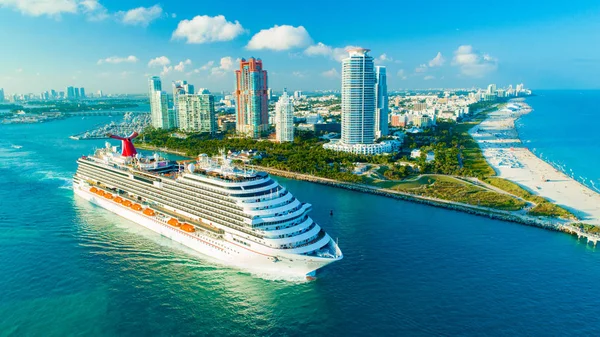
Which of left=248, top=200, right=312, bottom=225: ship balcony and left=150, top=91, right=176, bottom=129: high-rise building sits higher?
left=150, top=91, right=176, bottom=129: high-rise building

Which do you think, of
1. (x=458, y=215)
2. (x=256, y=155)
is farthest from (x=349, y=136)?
(x=458, y=215)

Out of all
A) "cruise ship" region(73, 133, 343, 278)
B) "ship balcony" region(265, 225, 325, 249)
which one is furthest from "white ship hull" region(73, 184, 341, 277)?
"ship balcony" region(265, 225, 325, 249)

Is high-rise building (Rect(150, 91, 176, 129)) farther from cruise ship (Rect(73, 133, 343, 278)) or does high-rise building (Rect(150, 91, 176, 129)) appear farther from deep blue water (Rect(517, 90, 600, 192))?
deep blue water (Rect(517, 90, 600, 192))

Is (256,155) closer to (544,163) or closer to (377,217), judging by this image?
(377,217)

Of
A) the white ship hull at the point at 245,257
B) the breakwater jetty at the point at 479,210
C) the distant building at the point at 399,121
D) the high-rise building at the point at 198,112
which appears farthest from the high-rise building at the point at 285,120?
the white ship hull at the point at 245,257

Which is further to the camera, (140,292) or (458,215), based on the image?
(458,215)

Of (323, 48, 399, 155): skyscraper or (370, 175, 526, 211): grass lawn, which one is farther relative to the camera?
(323, 48, 399, 155): skyscraper
